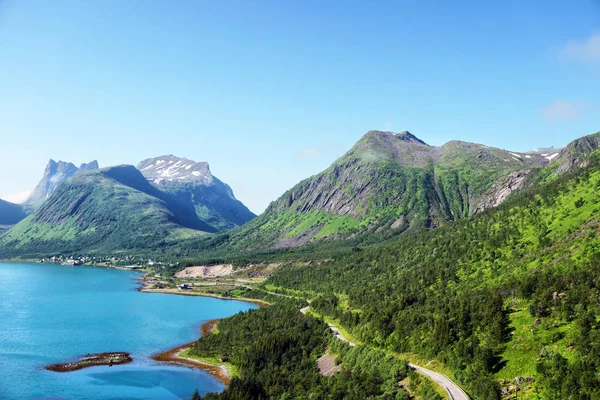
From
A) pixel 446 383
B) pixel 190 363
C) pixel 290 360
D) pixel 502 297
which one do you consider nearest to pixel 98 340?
pixel 190 363

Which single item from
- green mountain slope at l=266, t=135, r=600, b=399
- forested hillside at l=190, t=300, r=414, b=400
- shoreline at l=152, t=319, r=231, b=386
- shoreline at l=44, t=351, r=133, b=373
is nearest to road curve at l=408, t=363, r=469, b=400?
green mountain slope at l=266, t=135, r=600, b=399

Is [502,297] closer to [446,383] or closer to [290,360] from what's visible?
[446,383]

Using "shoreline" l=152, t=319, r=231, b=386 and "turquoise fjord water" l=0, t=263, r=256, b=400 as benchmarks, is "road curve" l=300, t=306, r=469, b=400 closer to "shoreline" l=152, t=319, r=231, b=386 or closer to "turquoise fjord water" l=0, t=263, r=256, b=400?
"turquoise fjord water" l=0, t=263, r=256, b=400

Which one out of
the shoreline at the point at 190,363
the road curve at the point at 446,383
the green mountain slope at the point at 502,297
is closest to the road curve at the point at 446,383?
the road curve at the point at 446,383

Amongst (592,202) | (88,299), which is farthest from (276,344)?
(88,299)

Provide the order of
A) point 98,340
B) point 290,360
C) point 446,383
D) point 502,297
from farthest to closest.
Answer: point 98,340 → point 290,360 → point 502,297 → point 446,383

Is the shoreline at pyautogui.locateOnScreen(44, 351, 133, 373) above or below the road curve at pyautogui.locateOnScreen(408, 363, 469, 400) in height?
below
